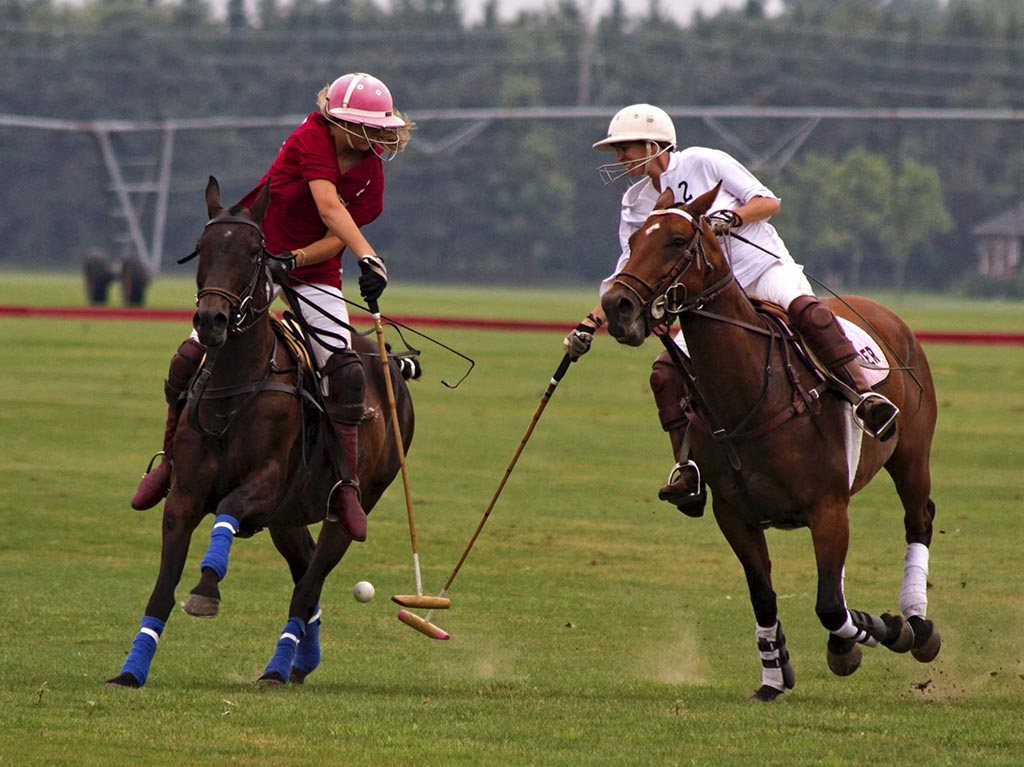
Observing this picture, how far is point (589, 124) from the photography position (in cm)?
8438

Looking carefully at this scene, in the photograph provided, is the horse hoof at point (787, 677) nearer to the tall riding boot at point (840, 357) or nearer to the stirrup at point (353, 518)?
the tall riding boot at point (840, 357)

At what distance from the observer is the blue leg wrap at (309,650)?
8.66 m

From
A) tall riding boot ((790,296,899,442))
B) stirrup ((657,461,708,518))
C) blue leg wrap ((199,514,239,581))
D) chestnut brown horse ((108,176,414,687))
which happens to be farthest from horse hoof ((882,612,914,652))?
blue leg wrap ((199,514,239,581))

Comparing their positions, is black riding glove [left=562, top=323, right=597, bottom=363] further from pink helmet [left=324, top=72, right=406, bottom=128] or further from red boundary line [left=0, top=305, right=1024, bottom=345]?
red boundary line [left=0, top=305, right=1024, bottom=345]

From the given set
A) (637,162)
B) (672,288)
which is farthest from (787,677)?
(637,162)

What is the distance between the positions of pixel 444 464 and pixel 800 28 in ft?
297

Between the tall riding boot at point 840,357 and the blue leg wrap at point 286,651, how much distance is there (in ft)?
8.31

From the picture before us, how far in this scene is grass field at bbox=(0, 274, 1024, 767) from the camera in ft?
22.2

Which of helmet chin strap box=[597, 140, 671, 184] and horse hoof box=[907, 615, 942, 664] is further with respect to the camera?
horse hoof box=[907, 615, 942, 664]

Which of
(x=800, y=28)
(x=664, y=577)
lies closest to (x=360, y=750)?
(x=664, y=577)

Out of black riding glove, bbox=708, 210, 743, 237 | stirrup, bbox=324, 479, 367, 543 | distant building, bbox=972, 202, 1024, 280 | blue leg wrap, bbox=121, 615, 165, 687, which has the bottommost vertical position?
distant building, bbox=972, 202, 1024, 280

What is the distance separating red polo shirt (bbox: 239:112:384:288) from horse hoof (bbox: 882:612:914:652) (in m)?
2.83

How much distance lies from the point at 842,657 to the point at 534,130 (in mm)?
81755

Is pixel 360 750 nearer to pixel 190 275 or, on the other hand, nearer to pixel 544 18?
pixel 190 275
